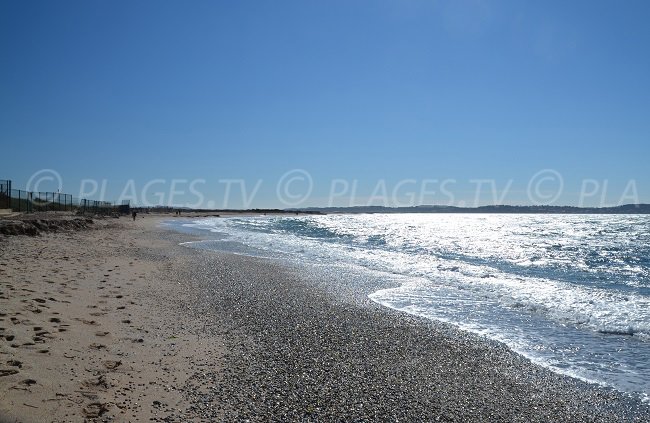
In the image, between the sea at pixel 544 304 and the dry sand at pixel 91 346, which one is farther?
the sea at pixel 544 304

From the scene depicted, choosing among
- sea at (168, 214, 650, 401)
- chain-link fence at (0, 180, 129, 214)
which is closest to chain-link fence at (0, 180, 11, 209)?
chain-link fence at (0, 180, 129, 214)

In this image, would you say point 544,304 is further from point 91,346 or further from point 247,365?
point 91,346

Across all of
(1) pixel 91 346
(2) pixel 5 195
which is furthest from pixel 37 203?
(1) pixel 91 346

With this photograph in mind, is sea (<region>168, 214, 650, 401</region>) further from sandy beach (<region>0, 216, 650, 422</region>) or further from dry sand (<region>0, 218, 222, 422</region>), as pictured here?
dry sand (<region>0, 218, 222, 422</region>)

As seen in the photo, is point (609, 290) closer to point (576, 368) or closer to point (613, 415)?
point (576, 368)

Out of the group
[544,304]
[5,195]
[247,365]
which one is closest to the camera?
[247,365]

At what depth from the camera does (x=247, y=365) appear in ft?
22.1

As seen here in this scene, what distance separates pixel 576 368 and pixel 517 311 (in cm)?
492

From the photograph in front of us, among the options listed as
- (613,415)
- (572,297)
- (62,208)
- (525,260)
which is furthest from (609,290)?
(62,208)

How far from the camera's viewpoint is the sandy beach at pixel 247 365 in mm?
5168

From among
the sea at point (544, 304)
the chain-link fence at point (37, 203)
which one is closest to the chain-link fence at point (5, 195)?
the chain-link fence at point (37, 203)

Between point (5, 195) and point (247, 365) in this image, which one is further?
point (5, 195)

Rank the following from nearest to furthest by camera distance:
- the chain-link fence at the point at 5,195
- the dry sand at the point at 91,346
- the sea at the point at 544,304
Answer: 1. the dry sand at the point at 91,346
2. the sea at the point at 544,304
3. the chain-link fence at the point at 5,195

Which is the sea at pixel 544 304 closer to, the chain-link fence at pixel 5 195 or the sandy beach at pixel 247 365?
the sandy beach at pixel 247 365
